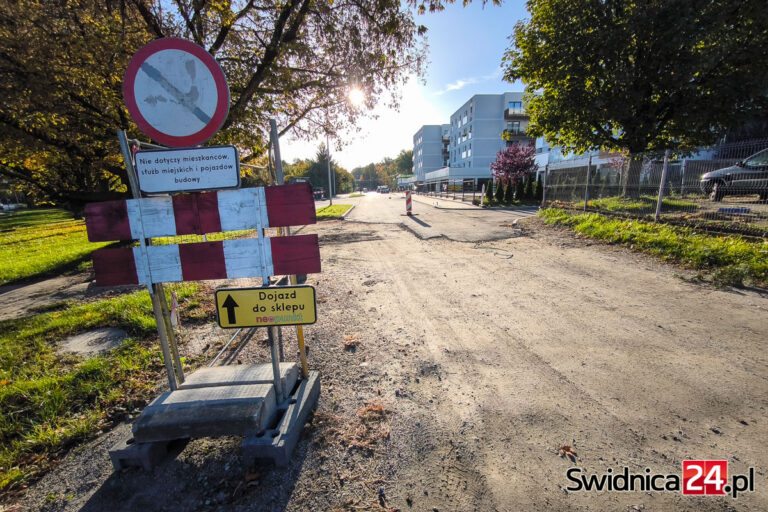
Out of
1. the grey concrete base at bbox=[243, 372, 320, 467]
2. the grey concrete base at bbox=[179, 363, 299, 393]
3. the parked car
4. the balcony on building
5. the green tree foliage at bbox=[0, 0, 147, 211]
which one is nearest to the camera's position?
the grey concrete base at bbox=[243, 372, 320, 467]

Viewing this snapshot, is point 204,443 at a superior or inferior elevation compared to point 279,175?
inferior

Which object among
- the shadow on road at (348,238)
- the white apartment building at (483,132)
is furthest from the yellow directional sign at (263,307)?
the white apartment building at (483,132)

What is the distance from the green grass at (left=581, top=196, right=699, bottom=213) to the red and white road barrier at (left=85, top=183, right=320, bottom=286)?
32.8 feet

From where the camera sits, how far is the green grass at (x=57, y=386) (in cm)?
215

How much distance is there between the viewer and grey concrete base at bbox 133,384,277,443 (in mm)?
1944

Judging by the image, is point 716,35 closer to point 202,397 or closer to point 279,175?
point 279,175

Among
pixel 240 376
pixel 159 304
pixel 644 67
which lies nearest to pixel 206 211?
pixel 159 304

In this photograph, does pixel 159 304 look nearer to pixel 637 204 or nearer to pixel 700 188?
pixel 700 188

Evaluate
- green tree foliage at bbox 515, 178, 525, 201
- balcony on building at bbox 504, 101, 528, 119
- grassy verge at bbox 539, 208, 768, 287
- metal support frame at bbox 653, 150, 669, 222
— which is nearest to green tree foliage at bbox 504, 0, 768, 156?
metal support frame at bbox 653, 150, 669, 222

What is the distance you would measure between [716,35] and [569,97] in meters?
4.02

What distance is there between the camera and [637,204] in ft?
29.5

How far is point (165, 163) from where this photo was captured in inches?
79.4

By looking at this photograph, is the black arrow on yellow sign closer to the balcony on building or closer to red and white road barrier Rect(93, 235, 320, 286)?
red and white road barrier Rect(93, 235, 320, 286)

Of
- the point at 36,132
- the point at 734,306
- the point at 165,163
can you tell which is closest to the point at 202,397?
the point at 165,163
